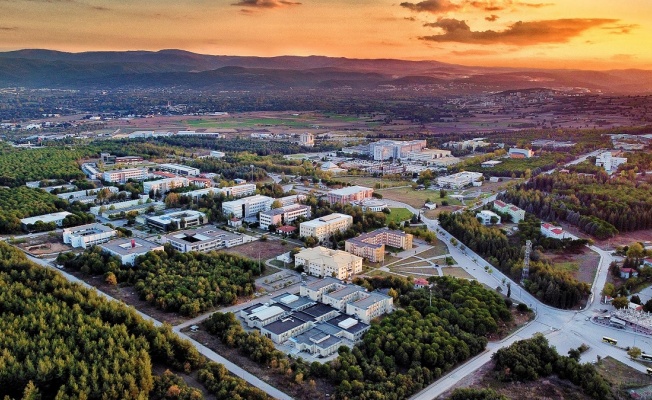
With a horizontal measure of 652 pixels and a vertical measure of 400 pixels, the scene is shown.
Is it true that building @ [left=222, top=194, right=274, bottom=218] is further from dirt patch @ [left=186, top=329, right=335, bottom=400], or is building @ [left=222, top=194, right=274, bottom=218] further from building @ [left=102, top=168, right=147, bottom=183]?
dirt patch @ [left=186, top=329, right=335, bottom=400]

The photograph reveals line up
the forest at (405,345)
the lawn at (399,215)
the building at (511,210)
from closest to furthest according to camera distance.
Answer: the forest at (405,345) < the building at (511,210) < the lawn at (399,215)

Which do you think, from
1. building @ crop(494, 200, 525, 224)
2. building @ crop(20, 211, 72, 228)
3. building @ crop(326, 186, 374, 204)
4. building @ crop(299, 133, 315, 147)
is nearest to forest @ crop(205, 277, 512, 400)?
building @ crop(494, 200, 525, 224)

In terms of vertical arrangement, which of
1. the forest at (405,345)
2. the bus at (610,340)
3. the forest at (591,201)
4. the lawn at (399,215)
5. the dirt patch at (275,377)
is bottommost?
the lawn at (399,215)

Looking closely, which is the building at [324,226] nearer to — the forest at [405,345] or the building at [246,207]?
the building at [246,207]

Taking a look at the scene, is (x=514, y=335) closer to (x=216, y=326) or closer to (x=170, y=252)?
(x=216, y=326)

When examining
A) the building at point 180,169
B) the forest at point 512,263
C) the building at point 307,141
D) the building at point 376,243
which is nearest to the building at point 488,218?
the forest at point 512,263

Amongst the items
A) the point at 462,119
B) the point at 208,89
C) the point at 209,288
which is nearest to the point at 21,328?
the point at 209,288

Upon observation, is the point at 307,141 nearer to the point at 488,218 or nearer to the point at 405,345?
the point at 488,218

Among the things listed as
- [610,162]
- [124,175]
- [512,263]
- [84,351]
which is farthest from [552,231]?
[124,175]
